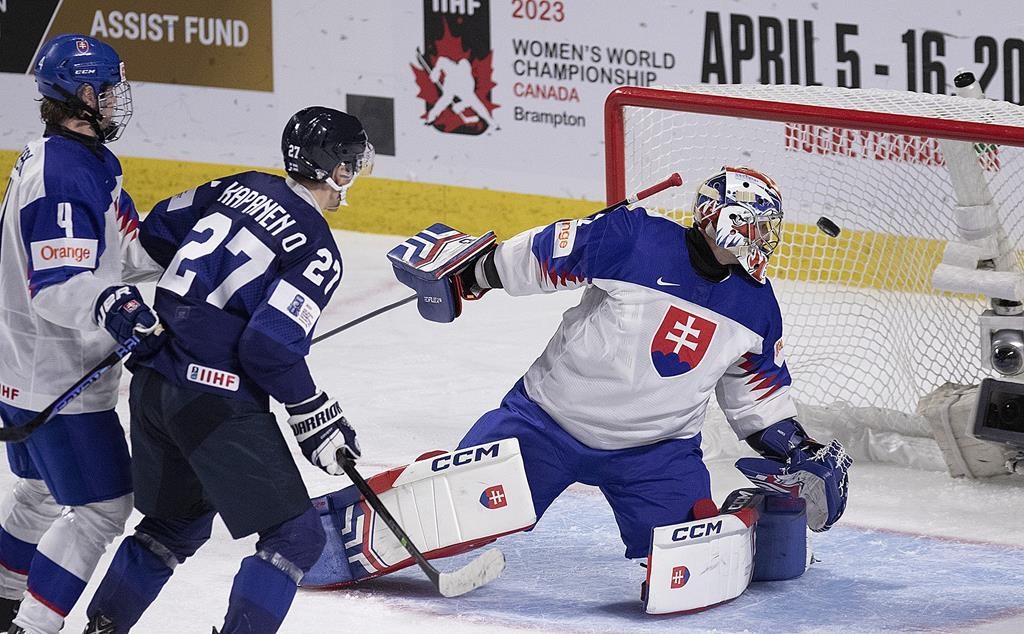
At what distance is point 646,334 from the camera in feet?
11.0

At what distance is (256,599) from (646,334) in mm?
973

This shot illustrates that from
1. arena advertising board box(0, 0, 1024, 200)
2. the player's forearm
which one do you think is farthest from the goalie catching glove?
arena advertising board box(0, 0, 1024, 200)

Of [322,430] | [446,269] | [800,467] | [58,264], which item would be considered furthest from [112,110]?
[800,467]

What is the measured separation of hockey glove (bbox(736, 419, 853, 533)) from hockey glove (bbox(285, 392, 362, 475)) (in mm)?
954

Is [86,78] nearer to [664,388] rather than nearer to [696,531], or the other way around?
[664,388]

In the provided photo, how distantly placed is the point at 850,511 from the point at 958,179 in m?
0.85

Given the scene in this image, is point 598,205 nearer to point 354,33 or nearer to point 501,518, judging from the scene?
point 354,33

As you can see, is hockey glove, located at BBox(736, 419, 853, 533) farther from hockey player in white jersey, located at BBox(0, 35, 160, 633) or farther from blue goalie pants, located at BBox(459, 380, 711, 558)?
hockey player in white jersey, located at BBox(0, 35, 160, 633)

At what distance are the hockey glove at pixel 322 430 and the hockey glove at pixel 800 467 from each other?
0.95 m

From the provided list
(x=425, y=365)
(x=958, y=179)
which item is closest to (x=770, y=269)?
(x=958, y=179)

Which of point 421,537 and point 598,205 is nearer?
point 421,537

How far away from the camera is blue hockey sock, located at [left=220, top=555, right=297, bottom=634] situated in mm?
2801

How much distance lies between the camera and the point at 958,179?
414cm

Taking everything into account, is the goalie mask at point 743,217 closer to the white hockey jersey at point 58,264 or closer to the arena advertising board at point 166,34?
the white hockey jersey at point 58,264
